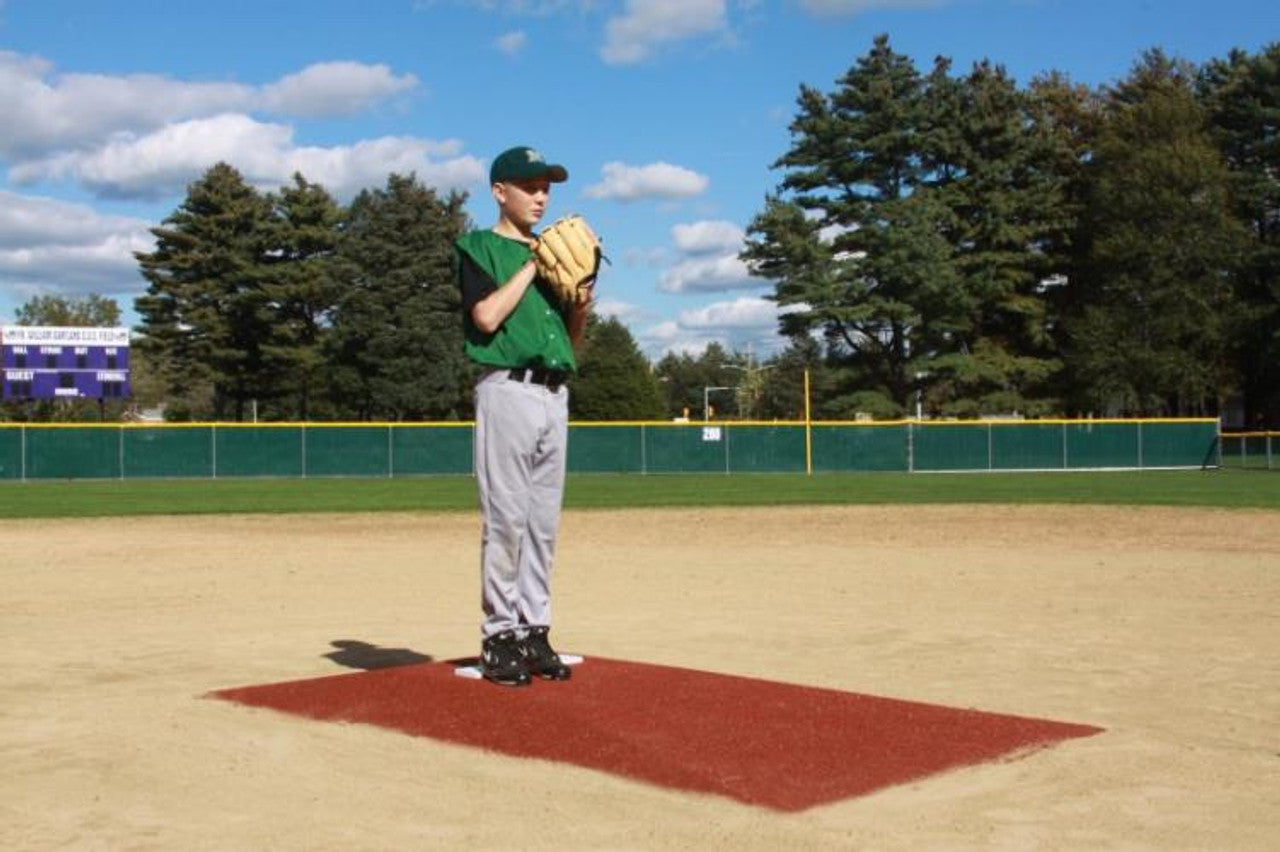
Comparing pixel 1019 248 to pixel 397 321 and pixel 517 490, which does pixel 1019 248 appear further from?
pixel 517 490

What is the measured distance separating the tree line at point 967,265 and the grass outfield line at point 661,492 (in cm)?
1497

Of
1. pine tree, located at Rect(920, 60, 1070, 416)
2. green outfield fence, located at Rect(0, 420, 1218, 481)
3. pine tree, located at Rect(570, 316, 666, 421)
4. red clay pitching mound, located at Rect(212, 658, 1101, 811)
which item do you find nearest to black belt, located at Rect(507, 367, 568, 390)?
red clay pitching mound, located at Rect(212, 658, 1101, 811)

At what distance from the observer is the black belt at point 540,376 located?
5.32 metres

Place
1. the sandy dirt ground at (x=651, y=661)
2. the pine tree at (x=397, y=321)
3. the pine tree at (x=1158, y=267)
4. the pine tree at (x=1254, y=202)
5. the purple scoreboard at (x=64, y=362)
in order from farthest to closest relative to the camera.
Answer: the pine tree at (x=397, y=321), the pine tree at (x=1254, y=202), the pine tree at (x=1158, y=267), the purple scoreboard at (x=64, y=362), the sandy dirt ground at (x=651, y=661)

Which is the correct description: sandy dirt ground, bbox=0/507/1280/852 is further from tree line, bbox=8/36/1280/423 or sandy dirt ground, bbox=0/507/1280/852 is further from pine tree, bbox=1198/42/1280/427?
pine tree, bbox=1198/42/1280/427

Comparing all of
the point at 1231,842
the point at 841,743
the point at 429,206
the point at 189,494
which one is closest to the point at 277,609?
the point at 841,743

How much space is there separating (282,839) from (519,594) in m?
1.98

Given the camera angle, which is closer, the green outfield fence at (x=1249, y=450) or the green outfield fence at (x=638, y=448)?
the green outfield fence at (x=638, y=448)

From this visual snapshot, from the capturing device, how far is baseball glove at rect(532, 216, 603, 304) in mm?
5168

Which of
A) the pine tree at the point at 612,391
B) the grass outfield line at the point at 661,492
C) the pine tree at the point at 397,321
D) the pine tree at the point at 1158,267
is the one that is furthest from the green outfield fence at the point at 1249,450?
the pine tree at the point at 397,321

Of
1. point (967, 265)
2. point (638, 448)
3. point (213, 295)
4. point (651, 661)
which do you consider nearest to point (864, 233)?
point (967, 265)

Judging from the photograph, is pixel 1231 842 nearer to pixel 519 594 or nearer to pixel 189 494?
pixel 519 594

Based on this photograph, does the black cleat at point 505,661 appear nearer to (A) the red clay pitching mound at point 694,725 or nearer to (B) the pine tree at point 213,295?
(A) the red clay pitching mound at point 694,725

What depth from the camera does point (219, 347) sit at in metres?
62.8
